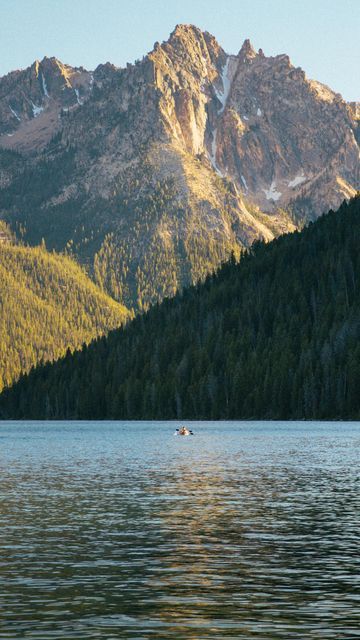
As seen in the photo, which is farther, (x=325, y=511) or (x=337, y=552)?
(x=325, y=511)

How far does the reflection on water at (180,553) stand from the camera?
3350 cm

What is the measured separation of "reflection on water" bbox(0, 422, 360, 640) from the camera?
1319 inches

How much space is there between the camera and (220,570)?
42.3 metres

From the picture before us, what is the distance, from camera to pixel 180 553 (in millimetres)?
46594

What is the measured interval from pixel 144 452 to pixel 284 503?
198ft

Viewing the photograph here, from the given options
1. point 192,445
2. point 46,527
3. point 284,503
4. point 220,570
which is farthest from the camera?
point 192,445

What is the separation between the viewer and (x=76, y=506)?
63.9 m

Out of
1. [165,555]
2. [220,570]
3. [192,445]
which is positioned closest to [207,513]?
[165,555]

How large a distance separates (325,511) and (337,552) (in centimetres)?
1439

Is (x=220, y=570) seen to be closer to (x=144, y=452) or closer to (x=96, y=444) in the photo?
(x=144, y=452)

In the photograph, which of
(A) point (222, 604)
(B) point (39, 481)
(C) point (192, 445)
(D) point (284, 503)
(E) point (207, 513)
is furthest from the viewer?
(C) point (192, 445)

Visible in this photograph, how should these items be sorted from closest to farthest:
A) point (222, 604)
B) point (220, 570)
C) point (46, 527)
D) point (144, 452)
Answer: point (222, 604) < point (220, 570) < point (46, 527) < point (144, 452)

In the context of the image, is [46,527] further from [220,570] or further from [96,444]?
[96,444]

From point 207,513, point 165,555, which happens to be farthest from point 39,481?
point 165,555
